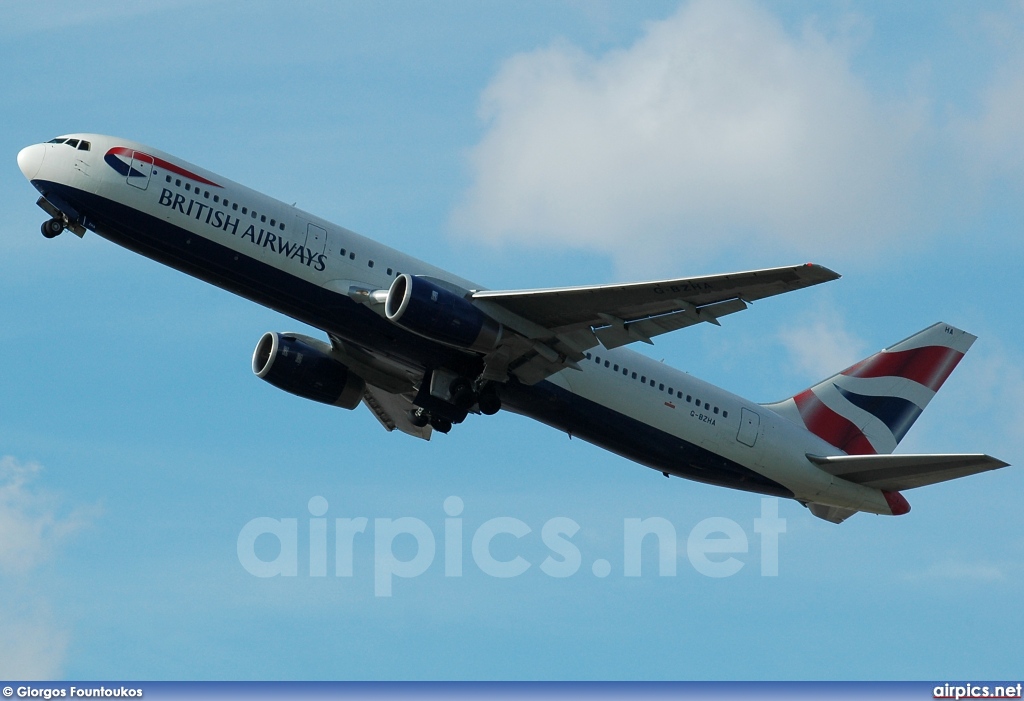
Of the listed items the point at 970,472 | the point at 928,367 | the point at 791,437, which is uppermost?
the point at 928,367

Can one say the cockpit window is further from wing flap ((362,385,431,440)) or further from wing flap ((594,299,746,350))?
wing flap ((594,299,746,350))

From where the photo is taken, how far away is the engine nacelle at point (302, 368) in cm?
4234

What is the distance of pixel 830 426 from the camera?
44500mm

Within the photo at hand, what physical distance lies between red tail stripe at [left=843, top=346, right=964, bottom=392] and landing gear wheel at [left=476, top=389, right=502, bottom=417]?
13.6m

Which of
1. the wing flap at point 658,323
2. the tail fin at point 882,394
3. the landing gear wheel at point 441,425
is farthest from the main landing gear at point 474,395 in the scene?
the tail fin at point 882,394

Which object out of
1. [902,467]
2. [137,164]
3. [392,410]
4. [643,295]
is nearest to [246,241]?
[137,164]

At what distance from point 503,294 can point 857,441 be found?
15.0 metres

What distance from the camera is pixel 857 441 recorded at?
4484 centimetres

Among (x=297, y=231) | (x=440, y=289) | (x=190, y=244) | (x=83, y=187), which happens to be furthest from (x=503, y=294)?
(x=83, y=187)

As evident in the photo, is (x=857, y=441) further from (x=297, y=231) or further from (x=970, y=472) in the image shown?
(x=297, y=231)

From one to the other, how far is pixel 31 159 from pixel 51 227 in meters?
1.89

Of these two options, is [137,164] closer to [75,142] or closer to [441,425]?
[75,142]

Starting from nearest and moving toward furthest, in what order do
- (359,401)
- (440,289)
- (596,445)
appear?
(440,289)
(596,445)
(359,401)

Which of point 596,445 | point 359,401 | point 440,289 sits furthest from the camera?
point 359,401
